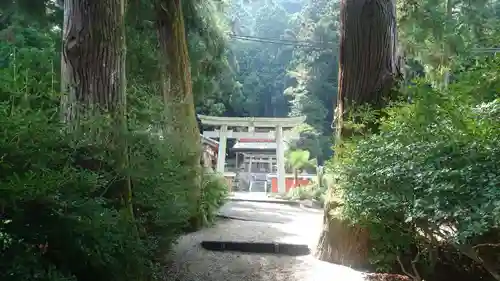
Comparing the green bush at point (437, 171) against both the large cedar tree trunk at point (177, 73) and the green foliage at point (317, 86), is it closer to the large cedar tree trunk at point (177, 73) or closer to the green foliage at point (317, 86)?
the large cedar tree trunk at point (177, 73)

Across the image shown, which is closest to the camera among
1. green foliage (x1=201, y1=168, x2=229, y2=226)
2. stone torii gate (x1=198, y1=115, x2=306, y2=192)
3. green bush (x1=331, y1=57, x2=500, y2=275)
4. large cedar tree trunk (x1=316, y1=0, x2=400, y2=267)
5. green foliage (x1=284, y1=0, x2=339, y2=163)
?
green bush (x1=331, y1=57, x2=500, y2=275)

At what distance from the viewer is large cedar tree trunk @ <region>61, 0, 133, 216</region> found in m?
2.79

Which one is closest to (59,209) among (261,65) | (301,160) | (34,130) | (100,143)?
(34,130)

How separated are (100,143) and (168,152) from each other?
0.91m

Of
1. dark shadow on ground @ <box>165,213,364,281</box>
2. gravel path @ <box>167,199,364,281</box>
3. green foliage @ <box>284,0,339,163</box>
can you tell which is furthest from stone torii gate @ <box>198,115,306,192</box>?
dark shadow on ground @ <box>165,213,364,281</box>

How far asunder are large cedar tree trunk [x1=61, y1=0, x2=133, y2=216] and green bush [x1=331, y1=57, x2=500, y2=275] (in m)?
1.59

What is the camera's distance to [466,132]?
2070 mm

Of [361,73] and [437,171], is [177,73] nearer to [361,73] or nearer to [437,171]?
[361,73]

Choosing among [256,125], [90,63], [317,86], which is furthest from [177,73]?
[317,86]

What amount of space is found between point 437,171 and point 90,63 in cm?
217

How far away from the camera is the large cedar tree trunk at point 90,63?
2795mm

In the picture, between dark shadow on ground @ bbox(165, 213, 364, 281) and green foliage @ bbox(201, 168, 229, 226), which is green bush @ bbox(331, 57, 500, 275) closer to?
dark shadow on ground @ bbox(165, 213, 364, 281)

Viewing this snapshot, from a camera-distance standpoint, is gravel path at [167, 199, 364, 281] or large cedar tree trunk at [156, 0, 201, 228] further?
large cedar tree trunk at [156, 0, 201, 228]

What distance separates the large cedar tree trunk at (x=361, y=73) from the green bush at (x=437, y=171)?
3.10 ft
